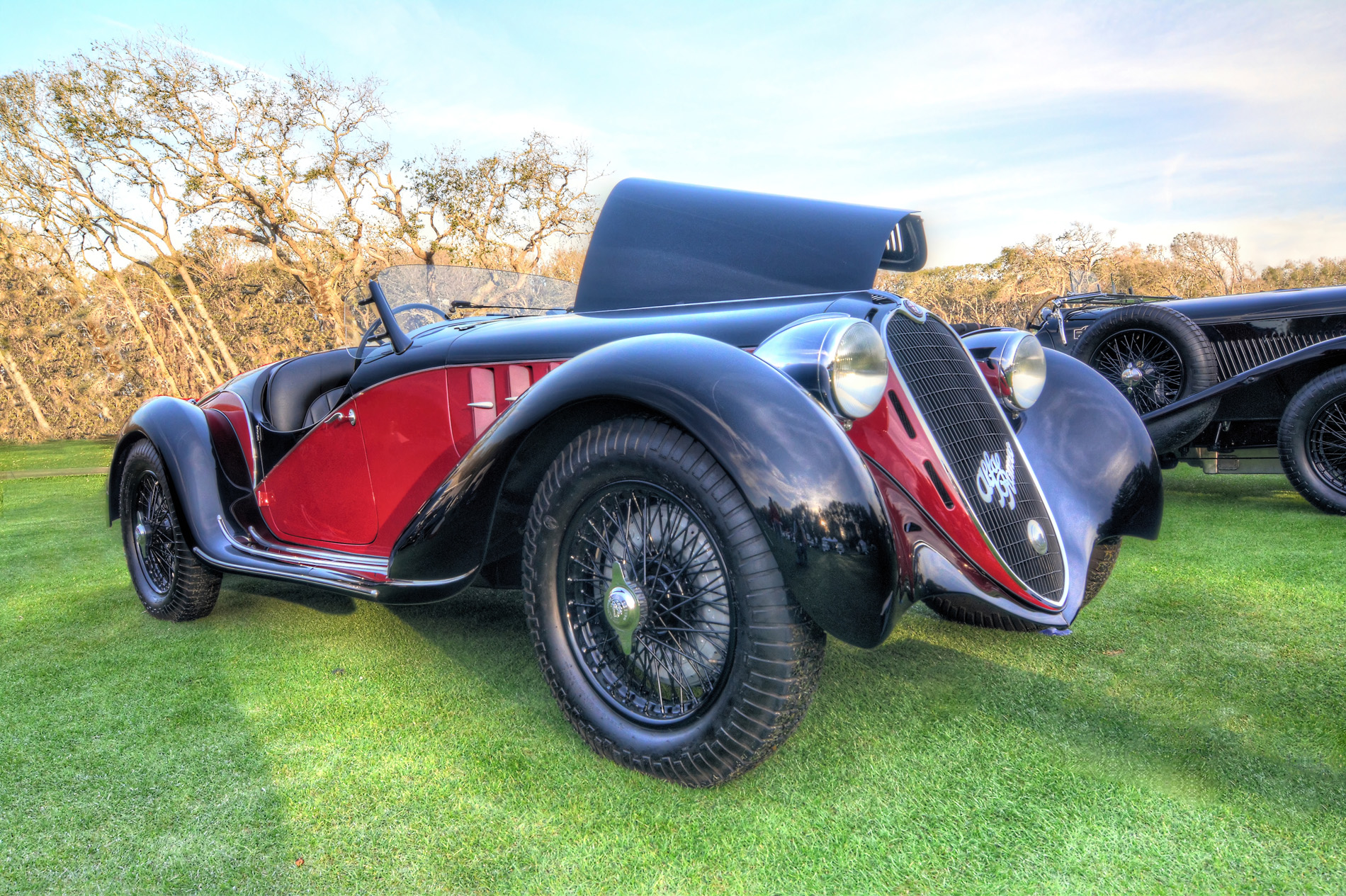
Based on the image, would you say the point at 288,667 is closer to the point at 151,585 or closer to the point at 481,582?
the point at 481,582

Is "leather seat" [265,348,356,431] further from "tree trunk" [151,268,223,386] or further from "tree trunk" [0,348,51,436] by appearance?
"tree trunk" [0,348,51,436]

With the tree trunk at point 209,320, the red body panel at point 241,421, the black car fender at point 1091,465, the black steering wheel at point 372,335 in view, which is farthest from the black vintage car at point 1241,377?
the tree trunk at point 209,320

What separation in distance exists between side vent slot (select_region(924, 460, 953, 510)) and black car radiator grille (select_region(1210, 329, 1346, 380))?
5.34 meters

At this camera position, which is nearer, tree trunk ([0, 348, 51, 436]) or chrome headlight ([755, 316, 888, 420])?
chrome headlight ([755, 316, 888, 420])

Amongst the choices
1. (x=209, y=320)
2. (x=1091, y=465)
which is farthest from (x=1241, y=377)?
(x=209, y=320)

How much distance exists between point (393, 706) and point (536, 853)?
1.00m

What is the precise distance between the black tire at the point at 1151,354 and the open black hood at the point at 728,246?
12.9 feet

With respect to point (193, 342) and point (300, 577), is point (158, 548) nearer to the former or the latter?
point (300, 577)

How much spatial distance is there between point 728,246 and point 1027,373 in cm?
117

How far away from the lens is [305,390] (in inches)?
141

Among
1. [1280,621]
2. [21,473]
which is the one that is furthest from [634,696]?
[21,473]

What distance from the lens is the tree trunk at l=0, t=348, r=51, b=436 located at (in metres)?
A: 15.2

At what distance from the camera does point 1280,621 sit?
2924 mm

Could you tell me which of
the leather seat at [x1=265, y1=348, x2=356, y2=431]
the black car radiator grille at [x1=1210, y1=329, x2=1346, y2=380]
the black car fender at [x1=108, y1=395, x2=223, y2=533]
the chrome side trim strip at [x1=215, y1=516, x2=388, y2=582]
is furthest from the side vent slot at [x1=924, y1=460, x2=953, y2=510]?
the black car radiator grille at [x1=1210, y1=329, x2=1346, y2=380]
